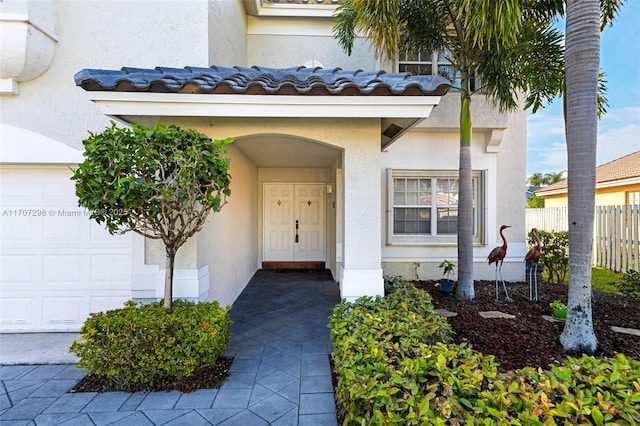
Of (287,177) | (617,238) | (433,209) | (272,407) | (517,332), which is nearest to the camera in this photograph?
(272,407)

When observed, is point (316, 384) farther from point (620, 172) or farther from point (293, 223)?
point (620, 172)

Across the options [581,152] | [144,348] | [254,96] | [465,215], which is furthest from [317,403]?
[465,215]

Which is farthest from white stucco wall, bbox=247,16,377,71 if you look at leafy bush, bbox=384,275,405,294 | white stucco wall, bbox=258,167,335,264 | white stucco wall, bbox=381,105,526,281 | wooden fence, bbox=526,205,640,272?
wooden fence, bbox=526,205,640,272

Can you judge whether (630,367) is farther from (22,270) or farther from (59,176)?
(22,270)

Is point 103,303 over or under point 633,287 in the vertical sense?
under

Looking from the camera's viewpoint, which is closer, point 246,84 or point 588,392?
point 588,392

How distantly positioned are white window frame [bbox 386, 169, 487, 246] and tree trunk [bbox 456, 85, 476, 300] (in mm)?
1713

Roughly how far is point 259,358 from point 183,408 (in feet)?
3.84

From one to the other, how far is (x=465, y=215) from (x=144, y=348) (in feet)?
19.2

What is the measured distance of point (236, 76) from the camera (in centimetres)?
425

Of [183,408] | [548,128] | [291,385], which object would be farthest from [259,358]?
[548,128]

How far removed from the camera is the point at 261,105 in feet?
12.9

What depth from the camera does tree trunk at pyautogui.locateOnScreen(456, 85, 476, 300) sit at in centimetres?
587

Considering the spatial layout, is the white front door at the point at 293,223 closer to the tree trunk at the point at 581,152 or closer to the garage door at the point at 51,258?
the garage door at the point at 51,258
